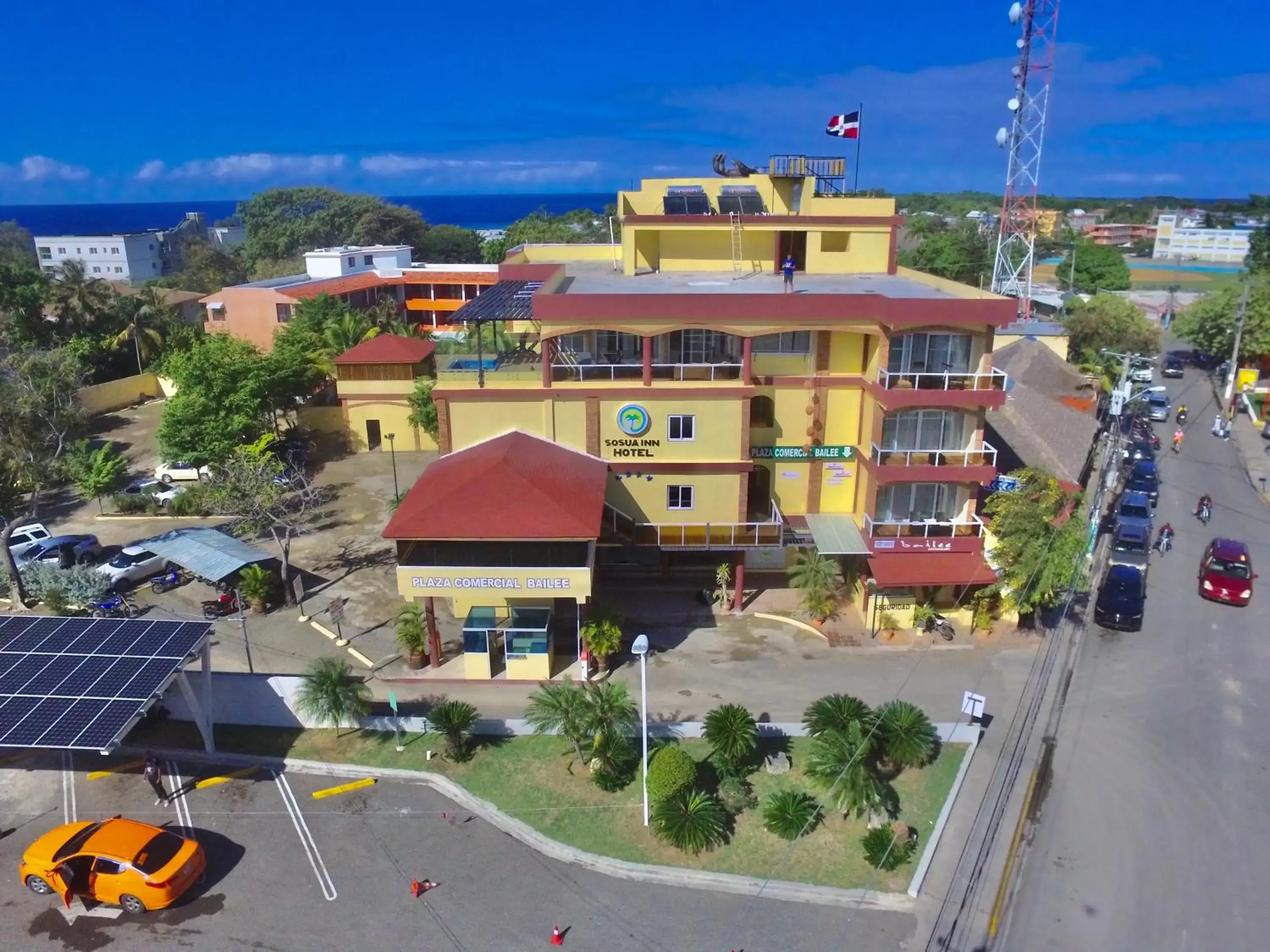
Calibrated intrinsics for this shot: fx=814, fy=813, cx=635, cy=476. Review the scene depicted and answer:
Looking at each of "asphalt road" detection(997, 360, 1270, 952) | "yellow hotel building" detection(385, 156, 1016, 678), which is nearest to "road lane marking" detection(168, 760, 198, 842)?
"yellow hotel building" detection(385, 156, 1016, 678)

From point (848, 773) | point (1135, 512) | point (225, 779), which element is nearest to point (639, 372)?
point (848, 773)

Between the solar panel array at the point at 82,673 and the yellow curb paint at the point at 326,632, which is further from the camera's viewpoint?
the yellow curb paint at the point at 326,632

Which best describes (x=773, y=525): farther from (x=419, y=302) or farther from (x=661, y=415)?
(x=419, y=302)

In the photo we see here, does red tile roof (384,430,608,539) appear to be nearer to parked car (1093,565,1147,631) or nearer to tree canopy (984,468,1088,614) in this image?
tree canopy (984,468,1088,614)

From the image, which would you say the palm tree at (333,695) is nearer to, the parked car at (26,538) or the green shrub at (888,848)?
the green shrub at (888,848)

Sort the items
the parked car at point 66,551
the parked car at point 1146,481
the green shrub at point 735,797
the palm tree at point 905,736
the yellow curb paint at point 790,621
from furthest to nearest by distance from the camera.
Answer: the parked car at point 1146,481 < the parked car at point 66,551 < the yellow curb paint at point 790,621 < the palm tree at point 905,736 < the green shrub at point 735,797

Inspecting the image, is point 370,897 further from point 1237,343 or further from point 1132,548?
point 1237,343

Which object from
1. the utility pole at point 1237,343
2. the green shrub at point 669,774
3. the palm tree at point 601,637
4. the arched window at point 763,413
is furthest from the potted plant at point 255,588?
the utility pole at point 1237,343
